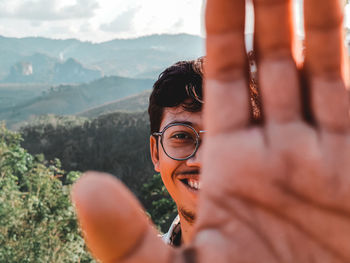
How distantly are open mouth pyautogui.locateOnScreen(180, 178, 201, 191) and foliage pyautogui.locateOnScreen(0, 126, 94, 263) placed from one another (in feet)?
15.8

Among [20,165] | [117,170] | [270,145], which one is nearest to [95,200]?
[270,145]

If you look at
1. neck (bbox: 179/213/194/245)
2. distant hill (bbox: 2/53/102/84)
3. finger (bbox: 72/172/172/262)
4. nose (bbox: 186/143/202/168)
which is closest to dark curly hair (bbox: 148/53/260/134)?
nose (bbox: 186/143/202/168)

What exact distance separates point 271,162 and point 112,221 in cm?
37

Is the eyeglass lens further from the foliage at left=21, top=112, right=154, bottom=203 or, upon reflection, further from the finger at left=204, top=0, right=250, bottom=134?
the foliage at left=21, top=112, right=154, bottom=203

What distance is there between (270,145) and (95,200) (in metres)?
0.41

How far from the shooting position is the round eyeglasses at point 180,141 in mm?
1981

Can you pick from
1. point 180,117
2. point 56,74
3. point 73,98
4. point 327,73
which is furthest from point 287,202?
point 56,74

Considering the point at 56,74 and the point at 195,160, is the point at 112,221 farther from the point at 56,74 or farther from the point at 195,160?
the point at 56,74

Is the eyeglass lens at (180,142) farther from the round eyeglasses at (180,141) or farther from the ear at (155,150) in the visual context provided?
the ear at (155,150)

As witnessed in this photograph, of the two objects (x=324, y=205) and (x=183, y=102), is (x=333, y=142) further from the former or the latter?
(x=183, y=102)

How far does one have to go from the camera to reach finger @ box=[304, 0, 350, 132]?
0.83m

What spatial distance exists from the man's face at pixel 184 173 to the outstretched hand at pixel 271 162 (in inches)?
42.6

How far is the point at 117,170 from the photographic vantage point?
36.1 m

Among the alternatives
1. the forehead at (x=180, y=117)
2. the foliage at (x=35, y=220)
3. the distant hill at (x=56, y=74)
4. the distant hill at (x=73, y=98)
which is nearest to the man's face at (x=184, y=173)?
the forehead at (x=180, y=117)
